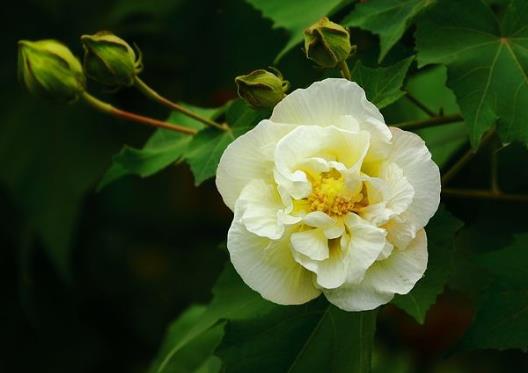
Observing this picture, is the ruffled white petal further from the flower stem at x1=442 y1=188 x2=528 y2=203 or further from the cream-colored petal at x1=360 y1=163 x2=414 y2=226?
the flower stem at x1=442 y1=188 x2=528 y2=203

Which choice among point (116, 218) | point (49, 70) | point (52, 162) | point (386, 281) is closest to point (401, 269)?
point (386, 281)

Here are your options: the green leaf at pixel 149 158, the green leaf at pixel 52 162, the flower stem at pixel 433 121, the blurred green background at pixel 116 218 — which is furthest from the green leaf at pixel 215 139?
the green leaf at pixel 52 162

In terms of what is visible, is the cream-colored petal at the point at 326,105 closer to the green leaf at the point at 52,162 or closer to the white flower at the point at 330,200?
the white flower at the point at 330,200

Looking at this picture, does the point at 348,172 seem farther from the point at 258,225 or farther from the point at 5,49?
the point at 5,49

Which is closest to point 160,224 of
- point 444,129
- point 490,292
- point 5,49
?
point 5,49

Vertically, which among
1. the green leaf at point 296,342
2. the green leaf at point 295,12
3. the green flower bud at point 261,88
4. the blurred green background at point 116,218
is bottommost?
the blurred green background at point 116,218

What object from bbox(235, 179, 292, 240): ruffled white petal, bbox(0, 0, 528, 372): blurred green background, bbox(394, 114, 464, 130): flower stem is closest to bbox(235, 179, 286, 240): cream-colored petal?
bbox(235, 179, 292, 240): ruffled white petal

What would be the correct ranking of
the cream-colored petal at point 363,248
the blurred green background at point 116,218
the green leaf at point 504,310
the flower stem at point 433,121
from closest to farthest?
the cream-colored petal at point 363,248 < the green leaf at point 504,310 < the flower stem at point 433,121 < the blurred green background at point 116,218
